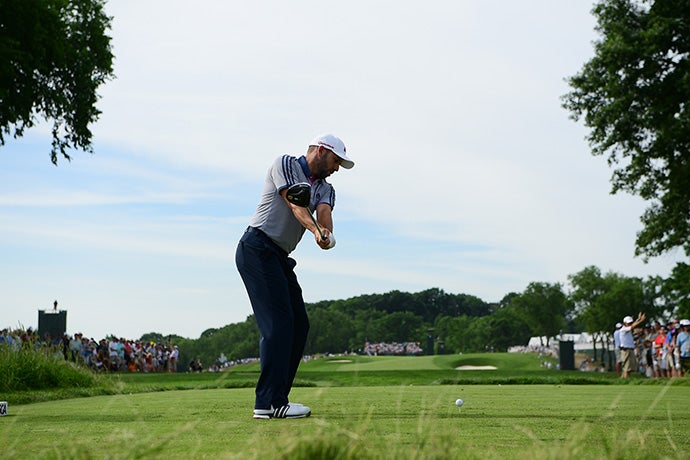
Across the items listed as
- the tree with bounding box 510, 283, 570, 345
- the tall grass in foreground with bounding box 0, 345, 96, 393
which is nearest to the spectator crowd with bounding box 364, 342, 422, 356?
the tree with bounding box 510, 283, 570, 345

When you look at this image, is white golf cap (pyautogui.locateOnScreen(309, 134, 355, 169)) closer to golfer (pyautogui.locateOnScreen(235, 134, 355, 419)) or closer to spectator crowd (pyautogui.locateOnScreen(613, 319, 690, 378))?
golfer (pyautogui.locateOnScreen(235, 134, 355, 419))

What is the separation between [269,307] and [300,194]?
2.97 feet

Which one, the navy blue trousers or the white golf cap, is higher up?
the white golf cap

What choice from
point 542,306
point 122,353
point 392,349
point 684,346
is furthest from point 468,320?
point 684,346

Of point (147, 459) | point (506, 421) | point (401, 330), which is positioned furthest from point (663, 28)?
point (401, 330)

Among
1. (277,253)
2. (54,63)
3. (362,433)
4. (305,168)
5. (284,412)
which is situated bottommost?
(284,412)

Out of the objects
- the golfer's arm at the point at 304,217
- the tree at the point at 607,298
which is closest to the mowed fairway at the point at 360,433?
the golfer's arm at the point at 304,217

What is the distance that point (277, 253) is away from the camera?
6480mm

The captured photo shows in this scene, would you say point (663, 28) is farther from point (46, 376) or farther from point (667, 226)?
point (46, 376)

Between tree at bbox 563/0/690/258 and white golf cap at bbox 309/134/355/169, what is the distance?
24.7 m

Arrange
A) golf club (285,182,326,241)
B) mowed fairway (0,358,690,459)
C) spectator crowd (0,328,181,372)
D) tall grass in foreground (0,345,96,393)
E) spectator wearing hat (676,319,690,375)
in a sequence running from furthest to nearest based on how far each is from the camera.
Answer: spectator crowd (0,328,181,372) → spectator wearing hat (676,319,690,375) → tall grass in foreground (0,345,96,393) → golf club (285,182,326,241) → mowed fairway (0,358,690,459)

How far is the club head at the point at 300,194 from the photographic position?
20.1 ft

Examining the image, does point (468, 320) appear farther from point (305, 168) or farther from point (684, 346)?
point (305, 168)

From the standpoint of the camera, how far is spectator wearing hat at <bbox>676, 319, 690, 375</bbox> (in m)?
22.7
